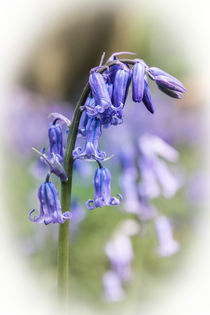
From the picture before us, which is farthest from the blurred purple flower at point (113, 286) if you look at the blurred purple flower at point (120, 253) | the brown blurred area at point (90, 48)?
the brown blurred area at point (90, 48)

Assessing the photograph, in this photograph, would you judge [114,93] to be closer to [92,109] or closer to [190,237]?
[92,109]

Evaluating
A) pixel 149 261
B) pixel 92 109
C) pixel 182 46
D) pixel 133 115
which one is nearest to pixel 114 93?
pixel 92 109

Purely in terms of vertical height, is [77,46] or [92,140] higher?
[77,46]

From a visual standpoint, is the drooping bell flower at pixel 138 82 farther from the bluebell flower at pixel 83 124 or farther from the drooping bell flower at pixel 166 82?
the bluebell flower at pixel 83 124

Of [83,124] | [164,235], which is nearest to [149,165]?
[164,235]

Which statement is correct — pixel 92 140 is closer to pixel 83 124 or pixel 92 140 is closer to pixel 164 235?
pixel 83 124

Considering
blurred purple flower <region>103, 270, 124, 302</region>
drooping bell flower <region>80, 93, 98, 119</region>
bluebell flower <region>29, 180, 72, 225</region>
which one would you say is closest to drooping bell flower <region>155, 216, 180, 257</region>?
blurred purple flower <region>103, 270, 124, 302</region>

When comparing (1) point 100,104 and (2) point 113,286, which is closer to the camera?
(1) point 100,104

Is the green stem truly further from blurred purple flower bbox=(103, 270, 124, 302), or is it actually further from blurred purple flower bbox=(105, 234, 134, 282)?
blurred purple flower bbox=(103, 270, 124, 302)
